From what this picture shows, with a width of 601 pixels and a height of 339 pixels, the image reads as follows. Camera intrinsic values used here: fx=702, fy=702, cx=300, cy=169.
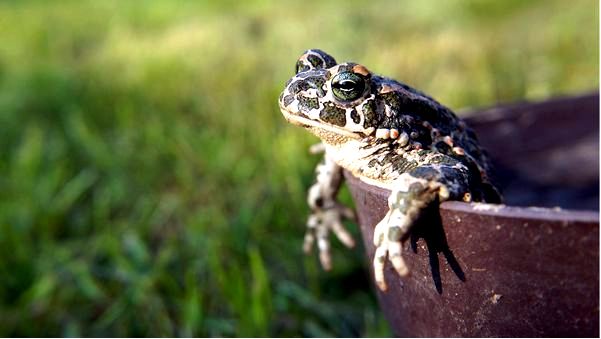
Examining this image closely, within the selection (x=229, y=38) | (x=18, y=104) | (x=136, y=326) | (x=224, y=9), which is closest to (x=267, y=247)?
(x=136, y=326)

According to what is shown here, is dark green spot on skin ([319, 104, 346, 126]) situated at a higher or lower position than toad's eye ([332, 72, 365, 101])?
lower

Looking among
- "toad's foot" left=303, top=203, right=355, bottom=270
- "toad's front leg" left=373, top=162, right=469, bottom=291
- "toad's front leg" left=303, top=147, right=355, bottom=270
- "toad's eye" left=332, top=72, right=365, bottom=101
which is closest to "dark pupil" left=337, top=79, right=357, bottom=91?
"toad's eye" left=332, top=72, right=365, bottom=101

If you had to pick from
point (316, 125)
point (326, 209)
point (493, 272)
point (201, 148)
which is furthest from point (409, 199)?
point (201, 148)

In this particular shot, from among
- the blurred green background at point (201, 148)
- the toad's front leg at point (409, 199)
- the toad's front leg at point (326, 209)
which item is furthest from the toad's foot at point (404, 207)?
the blurred green background at point (201, 148)

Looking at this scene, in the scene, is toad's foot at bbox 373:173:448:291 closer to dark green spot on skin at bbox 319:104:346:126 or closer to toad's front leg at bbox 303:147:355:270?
dark green spot on skin at bbox 319:104:346:126

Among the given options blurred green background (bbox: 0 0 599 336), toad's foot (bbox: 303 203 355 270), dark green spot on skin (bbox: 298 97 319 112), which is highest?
dark green spot on skin (bbox: 298 97 319 112)
